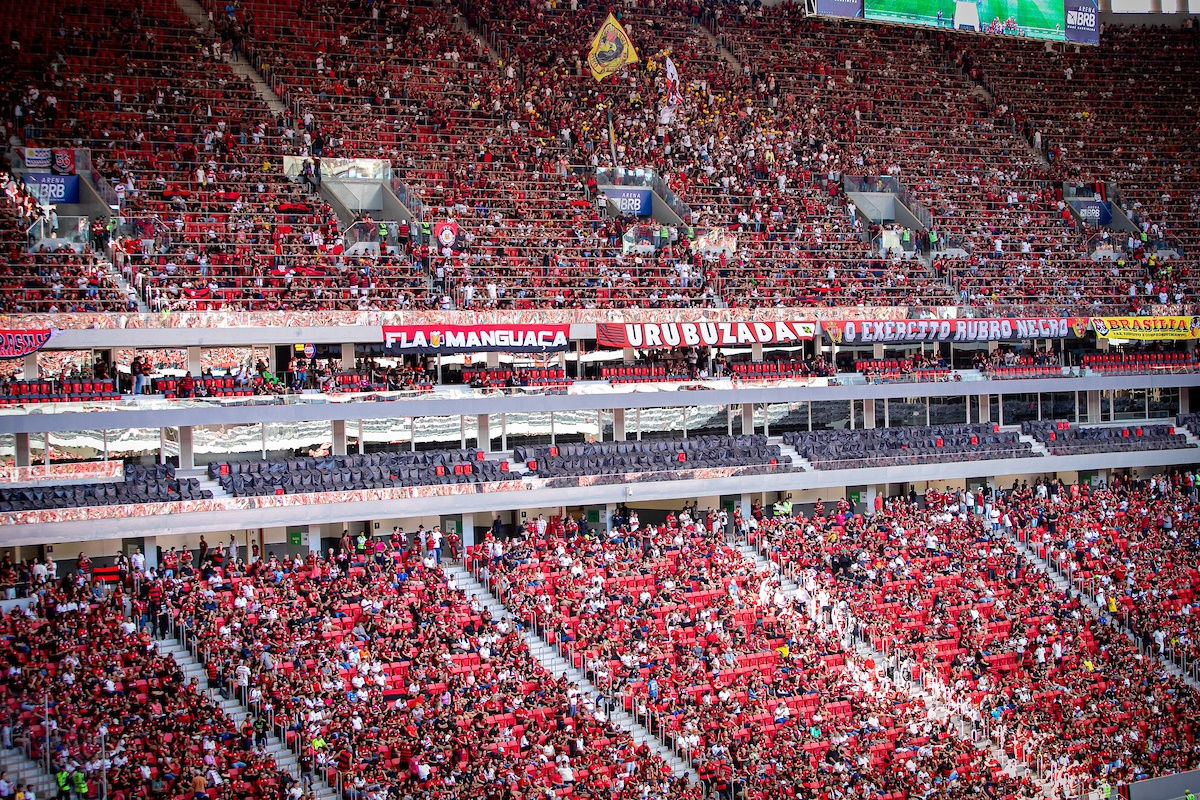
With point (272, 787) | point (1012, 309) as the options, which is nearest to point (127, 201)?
point (272, 787)

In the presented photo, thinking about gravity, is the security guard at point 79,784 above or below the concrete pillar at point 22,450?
below

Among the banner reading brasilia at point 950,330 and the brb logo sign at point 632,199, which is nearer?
the banner reading brasilia at point 950,330

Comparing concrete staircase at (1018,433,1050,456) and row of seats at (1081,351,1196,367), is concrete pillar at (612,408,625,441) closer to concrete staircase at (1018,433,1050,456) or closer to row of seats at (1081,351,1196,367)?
concrete staircase at (1018,433,1050,456)

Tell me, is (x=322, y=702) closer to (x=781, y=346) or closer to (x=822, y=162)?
(x=781, y=346)

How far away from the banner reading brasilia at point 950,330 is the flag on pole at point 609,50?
13653 millimetres

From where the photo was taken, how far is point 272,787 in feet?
82.0

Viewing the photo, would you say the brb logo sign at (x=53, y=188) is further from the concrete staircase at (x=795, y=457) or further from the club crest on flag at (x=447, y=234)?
the concrete staircase at (x=795, y=457)

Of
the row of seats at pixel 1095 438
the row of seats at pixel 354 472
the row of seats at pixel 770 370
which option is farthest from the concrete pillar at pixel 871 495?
the row of seats at pixel 354 472

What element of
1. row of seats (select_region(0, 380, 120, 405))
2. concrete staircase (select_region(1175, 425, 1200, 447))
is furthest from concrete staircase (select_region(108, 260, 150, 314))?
concrete staircase (select_region(1175, 425, 1200, 447))

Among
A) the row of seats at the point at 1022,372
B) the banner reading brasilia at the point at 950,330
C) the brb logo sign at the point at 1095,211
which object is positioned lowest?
the row of seats at the point at 1022,372

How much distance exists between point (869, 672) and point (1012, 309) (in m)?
18.2

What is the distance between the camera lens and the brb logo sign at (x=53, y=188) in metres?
37.5

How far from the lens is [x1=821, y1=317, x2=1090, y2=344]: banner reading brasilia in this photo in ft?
143

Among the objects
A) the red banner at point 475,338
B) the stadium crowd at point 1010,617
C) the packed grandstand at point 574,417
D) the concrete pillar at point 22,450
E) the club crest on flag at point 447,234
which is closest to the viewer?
the packed grandstand at point 574,417
